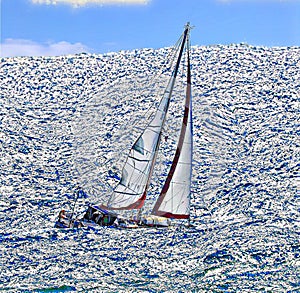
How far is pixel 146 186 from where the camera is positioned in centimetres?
3169

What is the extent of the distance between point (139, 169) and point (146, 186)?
2.72 ft

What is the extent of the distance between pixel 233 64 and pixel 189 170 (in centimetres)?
2320

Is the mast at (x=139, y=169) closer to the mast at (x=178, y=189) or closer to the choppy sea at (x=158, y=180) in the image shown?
the mast at (x=178, y=189)

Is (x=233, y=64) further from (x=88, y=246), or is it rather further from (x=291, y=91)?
(x=88, y=246)

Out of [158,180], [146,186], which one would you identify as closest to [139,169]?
[146,186]

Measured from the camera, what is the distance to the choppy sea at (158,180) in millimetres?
24656

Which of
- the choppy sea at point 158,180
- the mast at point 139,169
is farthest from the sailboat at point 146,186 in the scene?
the choppy sea at point 158,180

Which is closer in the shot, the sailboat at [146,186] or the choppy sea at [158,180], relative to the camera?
the choppy sea at [158,180]

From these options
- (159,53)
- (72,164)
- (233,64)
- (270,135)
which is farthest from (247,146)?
(159,53)

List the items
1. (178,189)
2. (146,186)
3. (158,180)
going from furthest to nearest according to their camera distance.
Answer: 1. (158,180)
2. (146,186)
3. (178,189)

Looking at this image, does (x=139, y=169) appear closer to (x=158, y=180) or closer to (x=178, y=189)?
(x=178, y=189)

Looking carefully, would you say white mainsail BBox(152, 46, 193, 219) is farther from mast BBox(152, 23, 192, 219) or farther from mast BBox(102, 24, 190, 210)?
mast BBox(102, 24, 190, 210)

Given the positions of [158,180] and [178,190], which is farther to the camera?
[158,180]

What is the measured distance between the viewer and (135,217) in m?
31.1
